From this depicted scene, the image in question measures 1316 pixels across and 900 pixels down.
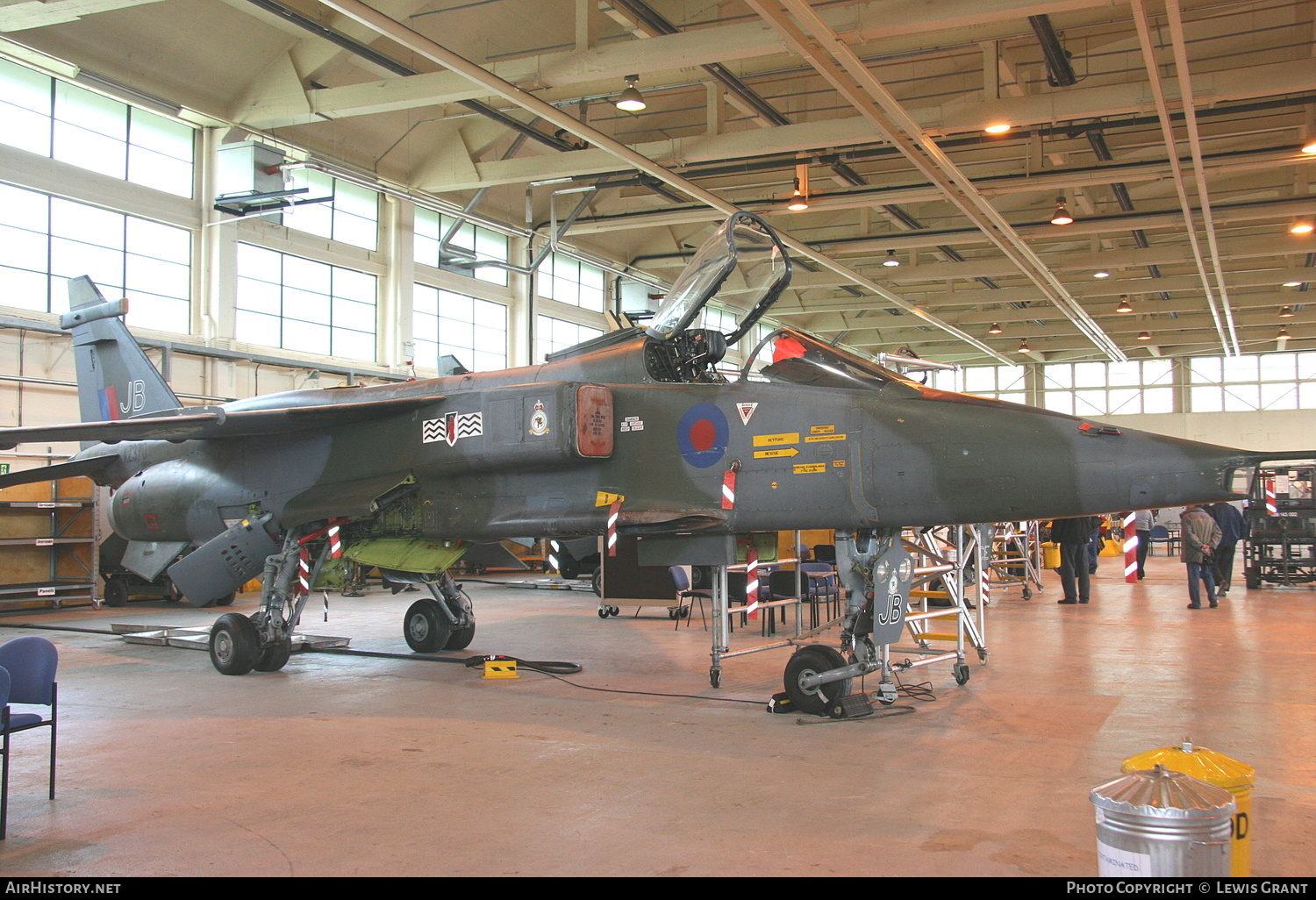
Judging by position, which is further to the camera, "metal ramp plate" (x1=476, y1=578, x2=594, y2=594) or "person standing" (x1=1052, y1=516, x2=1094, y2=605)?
"metal ramp plate" (x1=476, y1=578, x2=594, y2=594)

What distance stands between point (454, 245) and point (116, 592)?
10531 mm

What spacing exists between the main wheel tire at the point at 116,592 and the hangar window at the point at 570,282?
12261 millimetres

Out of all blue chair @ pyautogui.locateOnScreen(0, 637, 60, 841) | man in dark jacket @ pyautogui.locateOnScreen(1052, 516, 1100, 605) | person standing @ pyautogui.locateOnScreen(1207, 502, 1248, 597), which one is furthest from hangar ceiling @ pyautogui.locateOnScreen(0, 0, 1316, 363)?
blue chair @ pyautogui.locateOnScreen(0, 637, 60, 841)

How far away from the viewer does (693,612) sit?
579 inches

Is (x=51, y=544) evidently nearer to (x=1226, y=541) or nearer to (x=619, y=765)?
(x=619, y=765)

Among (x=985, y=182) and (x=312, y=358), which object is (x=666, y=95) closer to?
(x=985, y=182)

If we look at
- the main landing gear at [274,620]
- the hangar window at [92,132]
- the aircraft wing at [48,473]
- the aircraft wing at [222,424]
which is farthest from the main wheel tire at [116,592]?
the aircraft wing at [222,424]

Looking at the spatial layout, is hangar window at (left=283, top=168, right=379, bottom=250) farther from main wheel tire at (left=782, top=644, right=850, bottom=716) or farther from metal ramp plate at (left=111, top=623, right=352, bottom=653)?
main wheel tire at (left=782, top=644, right=850, bottom=716)

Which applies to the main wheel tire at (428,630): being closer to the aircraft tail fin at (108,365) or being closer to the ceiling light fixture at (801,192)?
the aircraft tail fin at (108,365)

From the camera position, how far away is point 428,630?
33.4 feet

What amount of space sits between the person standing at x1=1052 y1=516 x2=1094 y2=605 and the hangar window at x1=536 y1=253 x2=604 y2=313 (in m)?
14.4

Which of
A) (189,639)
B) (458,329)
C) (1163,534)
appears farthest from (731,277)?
(1163,534)

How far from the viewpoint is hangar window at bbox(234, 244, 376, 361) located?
1789cm

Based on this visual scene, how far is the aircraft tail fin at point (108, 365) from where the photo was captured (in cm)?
1052
